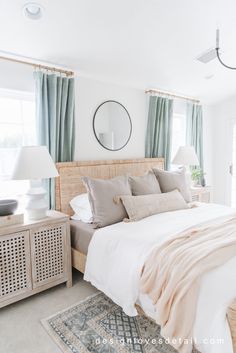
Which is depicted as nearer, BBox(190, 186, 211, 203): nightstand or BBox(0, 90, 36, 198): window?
BBox(0, 90, 36, 198): window

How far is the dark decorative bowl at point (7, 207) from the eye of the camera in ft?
6.98

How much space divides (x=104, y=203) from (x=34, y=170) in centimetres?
72

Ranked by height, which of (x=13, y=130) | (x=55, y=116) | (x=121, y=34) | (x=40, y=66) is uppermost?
(x=121, y=34)

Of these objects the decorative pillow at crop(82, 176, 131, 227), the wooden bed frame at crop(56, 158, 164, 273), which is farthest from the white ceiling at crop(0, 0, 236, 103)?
the decorative pillow at crop(82, 176, 131, 227)

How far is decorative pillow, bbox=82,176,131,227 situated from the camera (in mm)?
2382

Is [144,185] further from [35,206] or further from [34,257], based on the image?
[34,257]

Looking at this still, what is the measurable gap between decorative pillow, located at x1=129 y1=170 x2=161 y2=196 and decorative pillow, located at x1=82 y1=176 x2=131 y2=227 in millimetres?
277

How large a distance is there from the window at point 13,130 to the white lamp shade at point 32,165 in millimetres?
515

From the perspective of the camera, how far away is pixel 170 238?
74.7 inches

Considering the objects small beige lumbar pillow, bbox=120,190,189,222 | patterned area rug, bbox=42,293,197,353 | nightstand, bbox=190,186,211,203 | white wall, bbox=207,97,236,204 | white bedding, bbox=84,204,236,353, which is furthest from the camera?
white wall, bbox=207,97,236,204

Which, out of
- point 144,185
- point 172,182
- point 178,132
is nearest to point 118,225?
point 144,185

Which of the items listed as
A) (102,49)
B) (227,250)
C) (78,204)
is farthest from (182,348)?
(102,49)

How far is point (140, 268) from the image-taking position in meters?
1.73

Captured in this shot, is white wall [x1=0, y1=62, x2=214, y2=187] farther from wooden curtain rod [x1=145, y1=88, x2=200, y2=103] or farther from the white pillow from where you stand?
the white pillow
